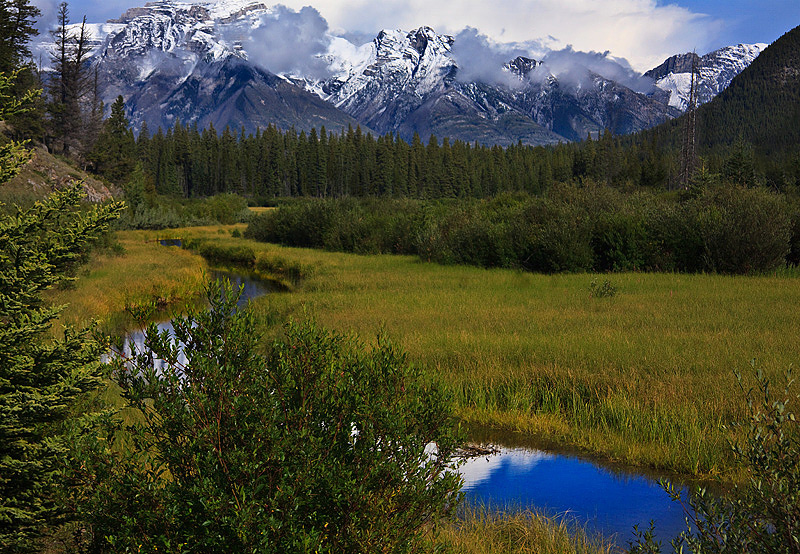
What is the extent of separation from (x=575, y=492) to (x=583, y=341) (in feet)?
18.4

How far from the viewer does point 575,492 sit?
7.61 metres

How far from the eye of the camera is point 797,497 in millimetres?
3430

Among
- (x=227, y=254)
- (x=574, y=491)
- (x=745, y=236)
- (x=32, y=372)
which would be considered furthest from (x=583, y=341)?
(x=227, y=254)

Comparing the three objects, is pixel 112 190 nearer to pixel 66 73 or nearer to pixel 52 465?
pixel 66 73

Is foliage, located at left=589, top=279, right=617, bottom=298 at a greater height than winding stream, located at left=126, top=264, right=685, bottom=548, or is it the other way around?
foliage, located at left=589, top=279, right=617, bottom=298

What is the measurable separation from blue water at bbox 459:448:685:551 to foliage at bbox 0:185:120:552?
4.89m

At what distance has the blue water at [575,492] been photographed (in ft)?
22.2

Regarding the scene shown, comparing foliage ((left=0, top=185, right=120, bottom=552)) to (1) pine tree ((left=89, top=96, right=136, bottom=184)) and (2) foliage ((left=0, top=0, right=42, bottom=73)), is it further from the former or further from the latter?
(1) pine tree ((left=89, top=96, right=136, bottom=184))

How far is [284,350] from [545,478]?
545 centimetres

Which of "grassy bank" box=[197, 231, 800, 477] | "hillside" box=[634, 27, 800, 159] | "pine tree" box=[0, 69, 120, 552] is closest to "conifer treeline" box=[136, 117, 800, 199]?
"hillside" box=[634, 27, 800, 159]

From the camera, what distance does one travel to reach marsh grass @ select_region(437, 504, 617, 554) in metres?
5.53

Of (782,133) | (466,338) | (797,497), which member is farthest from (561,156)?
(797,497)

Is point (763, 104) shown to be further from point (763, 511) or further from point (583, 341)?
point (763, 511)

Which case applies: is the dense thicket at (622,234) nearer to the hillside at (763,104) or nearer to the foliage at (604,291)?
the foliage at (604,291)
